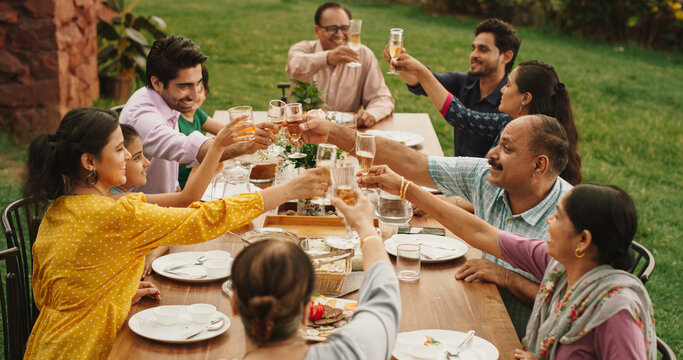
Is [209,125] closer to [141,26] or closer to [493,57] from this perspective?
[493,57]

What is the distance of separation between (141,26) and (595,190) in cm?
770

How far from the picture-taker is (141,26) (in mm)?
9008

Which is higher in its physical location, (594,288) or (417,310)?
(594,288)

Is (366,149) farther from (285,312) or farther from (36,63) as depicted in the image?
(36,63)

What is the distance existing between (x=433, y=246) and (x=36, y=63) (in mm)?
5252

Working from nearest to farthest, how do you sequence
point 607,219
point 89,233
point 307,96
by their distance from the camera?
point 607,219 → point 89,233 → point 307,96

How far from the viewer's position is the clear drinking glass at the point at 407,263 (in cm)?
292

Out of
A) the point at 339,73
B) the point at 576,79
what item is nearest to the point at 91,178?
the point at 339,73

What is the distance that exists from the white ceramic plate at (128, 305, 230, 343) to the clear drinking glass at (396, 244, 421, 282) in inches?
30.2

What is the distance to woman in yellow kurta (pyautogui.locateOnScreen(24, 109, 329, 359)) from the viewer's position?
269 cm

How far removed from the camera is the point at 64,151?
2.77 m

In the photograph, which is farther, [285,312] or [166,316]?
[166,316]

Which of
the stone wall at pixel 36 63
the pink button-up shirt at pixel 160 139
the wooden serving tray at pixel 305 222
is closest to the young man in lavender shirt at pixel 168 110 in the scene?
the pink button-up shirt at pixel 160 139

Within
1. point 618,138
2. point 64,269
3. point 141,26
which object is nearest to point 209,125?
point 64,269
